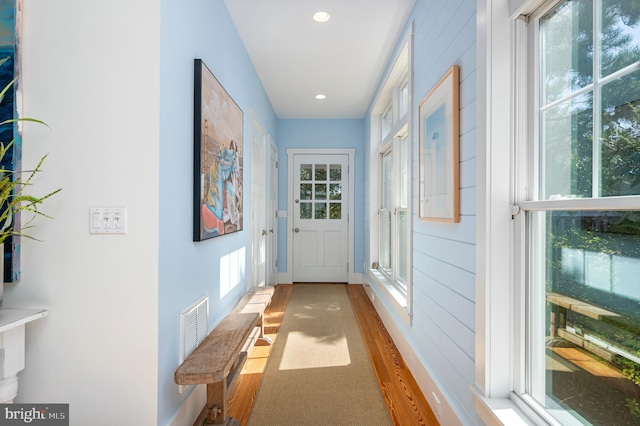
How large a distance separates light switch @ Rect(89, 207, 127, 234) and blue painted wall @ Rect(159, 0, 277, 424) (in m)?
0.16

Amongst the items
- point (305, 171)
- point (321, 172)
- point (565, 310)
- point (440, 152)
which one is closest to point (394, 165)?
point (440, 152)

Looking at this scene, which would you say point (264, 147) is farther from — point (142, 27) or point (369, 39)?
point (142, 27)

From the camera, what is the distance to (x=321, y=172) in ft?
18.3

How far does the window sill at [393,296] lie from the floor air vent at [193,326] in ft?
4.57

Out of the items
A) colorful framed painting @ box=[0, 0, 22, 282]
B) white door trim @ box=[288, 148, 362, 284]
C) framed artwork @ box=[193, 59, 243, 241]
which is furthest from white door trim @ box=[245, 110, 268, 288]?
colorful framed painting @ box=[0, 0, 22, 282]

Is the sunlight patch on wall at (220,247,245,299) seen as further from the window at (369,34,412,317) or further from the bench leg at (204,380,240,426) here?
the window at (369,34,412,317)

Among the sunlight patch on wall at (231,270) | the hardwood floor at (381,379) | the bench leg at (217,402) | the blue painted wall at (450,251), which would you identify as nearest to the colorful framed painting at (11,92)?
the bench leg at (217,402)

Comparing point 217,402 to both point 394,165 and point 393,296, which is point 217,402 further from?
point 394,165

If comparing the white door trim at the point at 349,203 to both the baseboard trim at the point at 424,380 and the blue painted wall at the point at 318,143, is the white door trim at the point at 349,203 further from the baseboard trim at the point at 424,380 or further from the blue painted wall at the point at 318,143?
the baseboard trim at the point at 424,380

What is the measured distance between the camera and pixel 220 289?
7.86ft

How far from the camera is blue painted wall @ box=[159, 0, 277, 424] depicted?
154cm

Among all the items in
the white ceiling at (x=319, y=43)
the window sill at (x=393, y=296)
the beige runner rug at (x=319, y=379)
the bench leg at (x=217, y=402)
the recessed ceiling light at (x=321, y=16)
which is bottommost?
the beige runner rug at (x=319, y=379)

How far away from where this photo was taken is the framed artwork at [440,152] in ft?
5.48

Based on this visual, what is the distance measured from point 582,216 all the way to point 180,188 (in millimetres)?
1614
